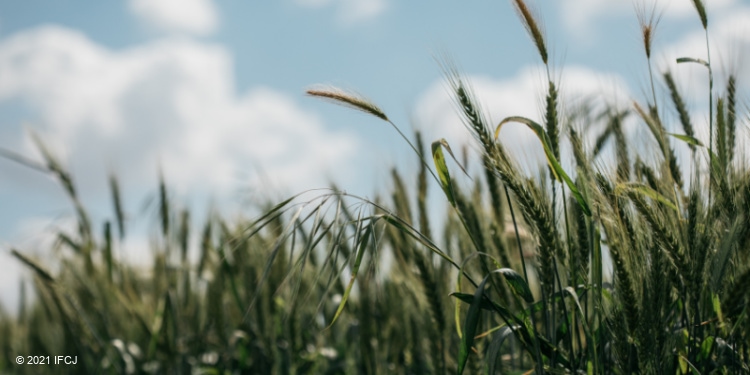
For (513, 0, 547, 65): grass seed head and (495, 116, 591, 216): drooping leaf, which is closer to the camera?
(495, 116, 591, 216): drooping leaf

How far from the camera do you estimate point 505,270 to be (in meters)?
1.64

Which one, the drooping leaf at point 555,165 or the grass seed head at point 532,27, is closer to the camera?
the drooping leaf at point 555,165

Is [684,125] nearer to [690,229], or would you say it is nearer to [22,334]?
[690,229]

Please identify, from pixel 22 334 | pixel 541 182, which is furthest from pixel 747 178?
pixel 22 334

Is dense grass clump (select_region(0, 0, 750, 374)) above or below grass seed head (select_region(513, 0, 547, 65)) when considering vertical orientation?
below

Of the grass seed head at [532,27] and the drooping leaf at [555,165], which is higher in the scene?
the grass seed head at [532,27]

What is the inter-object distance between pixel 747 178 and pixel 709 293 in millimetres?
319

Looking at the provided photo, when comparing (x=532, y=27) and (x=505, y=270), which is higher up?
(x=532, y=27)

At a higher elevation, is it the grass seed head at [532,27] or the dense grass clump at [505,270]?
the grass seed head at [532,27]

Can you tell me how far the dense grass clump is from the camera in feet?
5.24

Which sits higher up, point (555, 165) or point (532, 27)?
point (532, 27)

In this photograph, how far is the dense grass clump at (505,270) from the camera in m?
1.60

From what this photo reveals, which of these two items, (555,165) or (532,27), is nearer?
(555,165)

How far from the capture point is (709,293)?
1.85 metres
